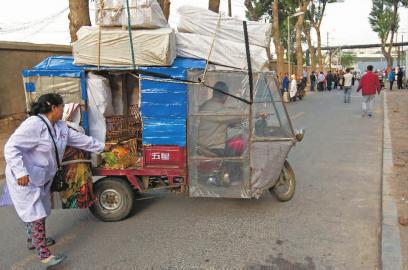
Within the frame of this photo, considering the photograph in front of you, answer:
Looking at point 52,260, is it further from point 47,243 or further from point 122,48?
point 122,48

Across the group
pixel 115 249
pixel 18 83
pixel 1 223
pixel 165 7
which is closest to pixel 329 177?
pixel 115 249

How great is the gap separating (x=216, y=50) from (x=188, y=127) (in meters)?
0.99

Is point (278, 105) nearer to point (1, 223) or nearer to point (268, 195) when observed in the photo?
point (268, 195)

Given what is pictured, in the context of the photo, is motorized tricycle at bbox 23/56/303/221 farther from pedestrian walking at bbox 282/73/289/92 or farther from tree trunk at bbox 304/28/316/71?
tree trunk at bbox 304/28/316/71

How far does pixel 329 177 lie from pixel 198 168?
9.58ft

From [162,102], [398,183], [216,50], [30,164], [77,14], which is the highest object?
[77,14]

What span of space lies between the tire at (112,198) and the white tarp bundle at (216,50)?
1718 millimetres

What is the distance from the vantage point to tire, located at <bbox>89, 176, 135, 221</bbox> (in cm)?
498

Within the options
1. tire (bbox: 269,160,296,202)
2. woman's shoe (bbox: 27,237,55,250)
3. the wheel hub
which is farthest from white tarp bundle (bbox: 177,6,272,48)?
woman's shoe (bbox: 27,237,55,250)

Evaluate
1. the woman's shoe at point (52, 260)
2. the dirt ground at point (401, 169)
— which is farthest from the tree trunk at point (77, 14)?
the dirt ground at point (401, 169)

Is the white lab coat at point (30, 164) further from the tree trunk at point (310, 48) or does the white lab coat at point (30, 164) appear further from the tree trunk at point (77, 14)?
the tree trunk at point (310, 48)

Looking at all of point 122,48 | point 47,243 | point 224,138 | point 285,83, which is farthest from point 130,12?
point 285,83

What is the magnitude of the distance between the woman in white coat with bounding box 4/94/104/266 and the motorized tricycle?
0.98 meters

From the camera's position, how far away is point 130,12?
4855 mm
